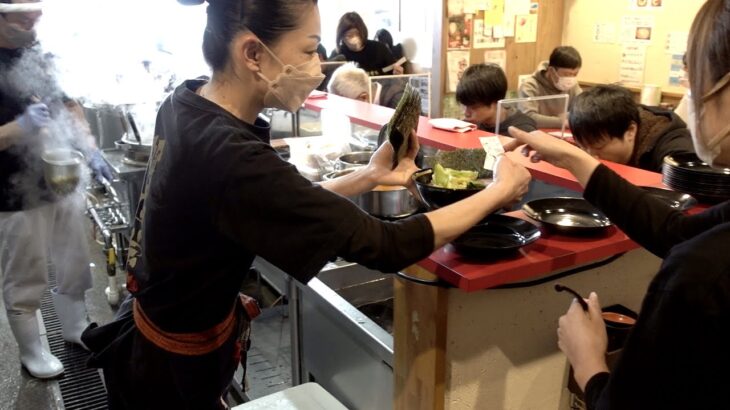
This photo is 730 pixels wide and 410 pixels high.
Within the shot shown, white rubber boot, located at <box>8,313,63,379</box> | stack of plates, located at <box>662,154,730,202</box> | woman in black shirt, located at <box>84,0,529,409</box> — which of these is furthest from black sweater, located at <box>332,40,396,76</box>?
woman in black shirt, located at <box>84,0,529,409</box>

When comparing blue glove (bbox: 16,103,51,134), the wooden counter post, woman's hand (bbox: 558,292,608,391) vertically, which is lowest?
the wooden counter post

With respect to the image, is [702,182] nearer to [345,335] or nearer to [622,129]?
[622,129]

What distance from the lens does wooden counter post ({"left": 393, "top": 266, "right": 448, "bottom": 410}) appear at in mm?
1337

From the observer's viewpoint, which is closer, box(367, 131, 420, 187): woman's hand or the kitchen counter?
the kitchen counter

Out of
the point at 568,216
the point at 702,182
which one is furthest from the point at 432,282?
the point at 702,182

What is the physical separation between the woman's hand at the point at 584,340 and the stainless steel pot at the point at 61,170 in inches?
82.3

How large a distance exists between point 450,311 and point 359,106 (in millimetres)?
2199

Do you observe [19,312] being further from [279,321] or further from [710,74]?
[710,74]

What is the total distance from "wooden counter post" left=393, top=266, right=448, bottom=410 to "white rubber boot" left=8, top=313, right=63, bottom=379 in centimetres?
197

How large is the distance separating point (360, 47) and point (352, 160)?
3530 millimetres

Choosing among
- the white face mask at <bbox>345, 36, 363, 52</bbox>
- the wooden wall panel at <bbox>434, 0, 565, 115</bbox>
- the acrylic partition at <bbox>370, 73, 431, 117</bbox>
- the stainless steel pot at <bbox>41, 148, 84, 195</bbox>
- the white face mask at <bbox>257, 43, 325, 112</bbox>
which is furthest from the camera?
the wooden wall panel at <bbox>434, 0, 565, 115</bbox>

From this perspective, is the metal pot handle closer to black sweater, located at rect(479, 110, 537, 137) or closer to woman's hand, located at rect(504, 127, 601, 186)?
woman's hand, located at rect(504, 127, 601, 186)

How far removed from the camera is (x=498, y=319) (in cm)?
143

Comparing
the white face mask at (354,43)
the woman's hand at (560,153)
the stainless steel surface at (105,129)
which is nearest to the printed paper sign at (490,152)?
the woman's hand at (560,153)
